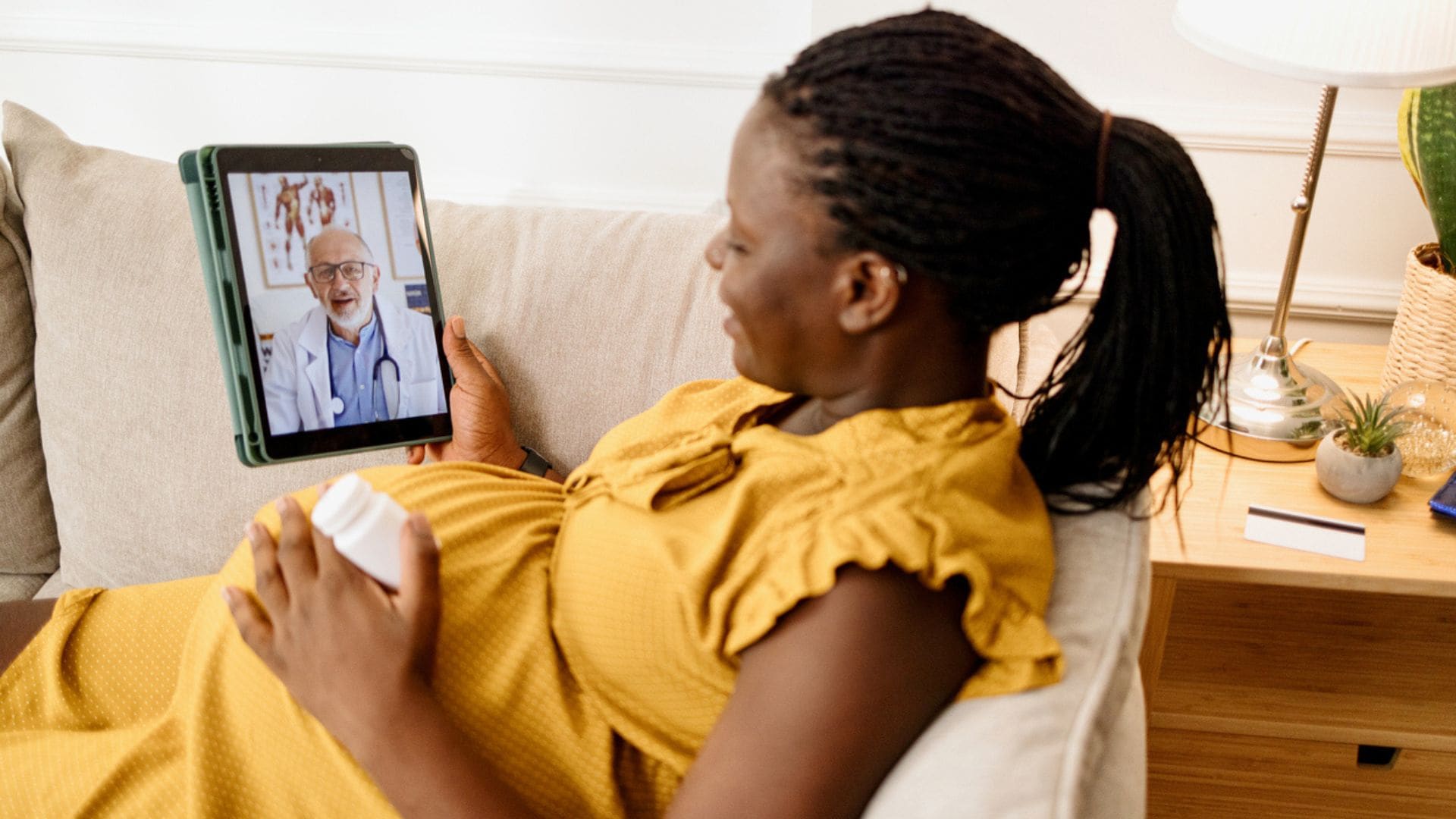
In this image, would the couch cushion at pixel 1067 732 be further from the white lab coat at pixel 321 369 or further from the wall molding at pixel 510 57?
the wall molding at pixel 510 57

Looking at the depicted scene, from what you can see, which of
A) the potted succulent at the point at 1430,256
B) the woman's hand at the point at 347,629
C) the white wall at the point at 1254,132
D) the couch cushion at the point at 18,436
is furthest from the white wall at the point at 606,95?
the woman's hand at the point at 347,629

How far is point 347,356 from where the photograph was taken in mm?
1047

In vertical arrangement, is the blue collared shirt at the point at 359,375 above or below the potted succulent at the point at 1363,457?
above

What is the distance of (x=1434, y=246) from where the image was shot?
1239mm

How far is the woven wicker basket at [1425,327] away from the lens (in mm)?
1155

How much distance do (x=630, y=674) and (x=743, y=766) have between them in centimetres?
15

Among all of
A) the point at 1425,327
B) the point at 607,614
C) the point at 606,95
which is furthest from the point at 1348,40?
the point at 606,95

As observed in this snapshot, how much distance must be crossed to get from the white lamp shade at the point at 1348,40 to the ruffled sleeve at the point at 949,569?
24.0 inches

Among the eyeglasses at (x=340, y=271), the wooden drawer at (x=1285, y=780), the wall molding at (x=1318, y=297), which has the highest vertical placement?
the eyeglasses at (x=340, y=271)

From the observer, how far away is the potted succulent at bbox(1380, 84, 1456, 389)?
1111 mm

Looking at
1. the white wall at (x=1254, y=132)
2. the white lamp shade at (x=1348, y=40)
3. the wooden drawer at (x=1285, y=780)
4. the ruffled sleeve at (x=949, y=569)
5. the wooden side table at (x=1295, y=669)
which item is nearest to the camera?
the ruffled sleeve at (x=949, y=569)

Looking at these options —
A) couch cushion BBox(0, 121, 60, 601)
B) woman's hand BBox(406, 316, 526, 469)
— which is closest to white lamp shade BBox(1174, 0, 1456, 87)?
woman's hand BBox(406, 316, 526, 469)

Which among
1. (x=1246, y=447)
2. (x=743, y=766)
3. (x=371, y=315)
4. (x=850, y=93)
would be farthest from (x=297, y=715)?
(x=1246, y=447)

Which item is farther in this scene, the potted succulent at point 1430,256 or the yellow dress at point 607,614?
the potted succulent at point 1430,256
